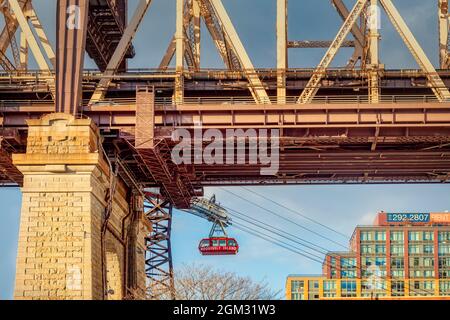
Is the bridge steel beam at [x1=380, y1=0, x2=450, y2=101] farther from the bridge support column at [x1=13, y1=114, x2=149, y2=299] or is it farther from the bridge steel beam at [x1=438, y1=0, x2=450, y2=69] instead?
the bridge support column at [x1=13, y1=114, x2=149, y2=299]

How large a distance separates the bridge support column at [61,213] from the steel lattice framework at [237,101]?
8.20 ft

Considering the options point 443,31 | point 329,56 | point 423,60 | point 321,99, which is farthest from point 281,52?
point 443,31

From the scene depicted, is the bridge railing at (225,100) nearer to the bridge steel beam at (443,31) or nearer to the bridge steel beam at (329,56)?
the bridge steel beam at (329,56)

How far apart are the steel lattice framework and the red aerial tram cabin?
78.4m

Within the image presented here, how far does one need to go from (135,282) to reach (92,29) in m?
18.4

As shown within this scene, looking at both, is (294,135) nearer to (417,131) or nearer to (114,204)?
(417,131)

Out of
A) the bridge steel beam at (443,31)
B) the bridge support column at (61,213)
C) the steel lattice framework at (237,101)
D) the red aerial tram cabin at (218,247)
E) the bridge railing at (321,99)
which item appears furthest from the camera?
the red aerial tram cabin at (218,247)

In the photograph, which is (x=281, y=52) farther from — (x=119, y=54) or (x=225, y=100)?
(x=119, y=54)

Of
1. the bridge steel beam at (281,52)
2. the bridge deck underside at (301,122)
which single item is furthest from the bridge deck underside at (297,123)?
the bridge steel beam at (281,52)

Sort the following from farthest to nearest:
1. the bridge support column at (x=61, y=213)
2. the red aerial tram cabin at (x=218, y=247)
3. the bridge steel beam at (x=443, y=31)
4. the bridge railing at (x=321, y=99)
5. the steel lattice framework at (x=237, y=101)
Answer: the red aerial tram cabin at (x=218, y=247) → the bridge steel beam at (x=443, y=31) → the bridge railing at (x=321, y=99) → the steel lattice framework at (x=237, y=101) → the bridge support column at (x=61, y=213)

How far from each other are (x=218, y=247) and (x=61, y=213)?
101 meters

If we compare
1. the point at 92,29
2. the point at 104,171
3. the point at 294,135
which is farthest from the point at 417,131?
the point at 92,29

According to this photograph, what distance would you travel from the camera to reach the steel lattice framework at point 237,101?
180ft

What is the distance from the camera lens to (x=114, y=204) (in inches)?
2355
